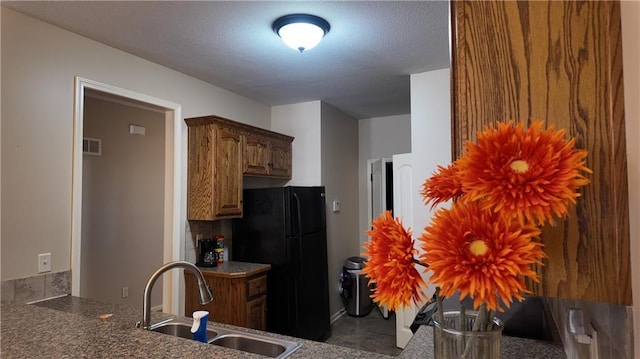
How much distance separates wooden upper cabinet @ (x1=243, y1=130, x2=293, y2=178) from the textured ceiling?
50 centimetres

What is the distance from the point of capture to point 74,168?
2.31 metres

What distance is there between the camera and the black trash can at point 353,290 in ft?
14.4

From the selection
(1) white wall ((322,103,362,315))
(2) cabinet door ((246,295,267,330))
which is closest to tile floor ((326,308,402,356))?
(1) white wall ((322,103,362,315))

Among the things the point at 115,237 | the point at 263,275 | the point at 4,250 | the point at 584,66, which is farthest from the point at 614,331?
the point at 115,237

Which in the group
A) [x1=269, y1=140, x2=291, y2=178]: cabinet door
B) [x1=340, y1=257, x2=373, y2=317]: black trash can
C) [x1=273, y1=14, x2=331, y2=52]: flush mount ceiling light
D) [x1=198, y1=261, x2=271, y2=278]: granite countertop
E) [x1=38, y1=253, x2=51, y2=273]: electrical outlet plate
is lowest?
[x1=340, y1=257, x2=373, y2=317]: black trash can

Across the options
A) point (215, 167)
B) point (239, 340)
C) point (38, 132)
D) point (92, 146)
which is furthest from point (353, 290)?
point (38, 132)

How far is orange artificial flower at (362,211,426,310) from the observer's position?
0.53 m

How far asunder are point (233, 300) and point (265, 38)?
79.3 inches

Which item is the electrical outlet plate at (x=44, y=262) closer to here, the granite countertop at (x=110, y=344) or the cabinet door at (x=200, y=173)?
the granite countertop at (x=110, y=344)

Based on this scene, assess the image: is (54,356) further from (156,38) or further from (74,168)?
(156,38)

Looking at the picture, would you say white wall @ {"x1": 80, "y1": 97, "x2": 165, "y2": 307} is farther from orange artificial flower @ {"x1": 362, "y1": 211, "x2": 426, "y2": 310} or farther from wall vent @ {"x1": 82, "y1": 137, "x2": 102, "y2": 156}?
orange artificial flower @ {"x1": 362, "y1": 211, "x2": 426, "y2": 310}

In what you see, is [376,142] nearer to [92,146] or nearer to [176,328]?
[92,146]

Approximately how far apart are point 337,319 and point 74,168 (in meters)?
3.20

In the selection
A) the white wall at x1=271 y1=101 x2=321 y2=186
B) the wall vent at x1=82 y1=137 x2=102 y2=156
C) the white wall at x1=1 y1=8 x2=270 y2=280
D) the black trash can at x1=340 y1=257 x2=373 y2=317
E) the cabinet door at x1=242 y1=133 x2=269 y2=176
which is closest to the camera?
the white wall at x1=1 y1=8 x2=270 y2=280
